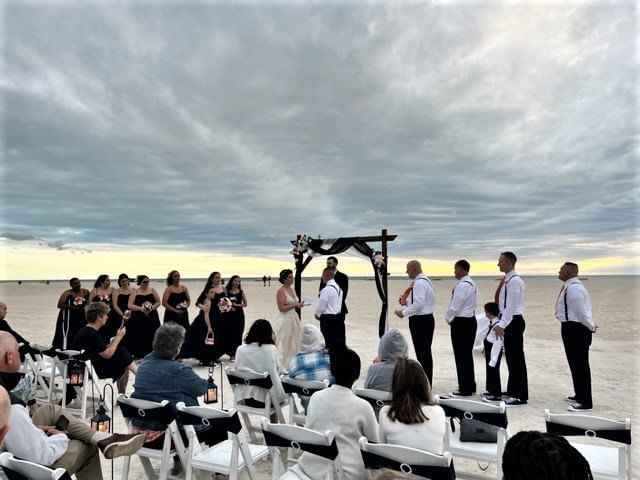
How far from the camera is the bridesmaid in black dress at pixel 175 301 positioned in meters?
9.19

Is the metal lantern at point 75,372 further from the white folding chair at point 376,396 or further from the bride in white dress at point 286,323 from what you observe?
the white folding chair at point 376,396

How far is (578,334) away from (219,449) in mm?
4979

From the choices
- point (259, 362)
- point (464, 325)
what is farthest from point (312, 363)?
point (464, 325)

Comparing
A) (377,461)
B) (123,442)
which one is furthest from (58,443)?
(377,461)

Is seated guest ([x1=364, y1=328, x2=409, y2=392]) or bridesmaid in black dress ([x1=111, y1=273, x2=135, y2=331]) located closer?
seated guest ([x1=364, y1=328, x2=409, y2=392])

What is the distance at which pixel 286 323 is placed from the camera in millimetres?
8500

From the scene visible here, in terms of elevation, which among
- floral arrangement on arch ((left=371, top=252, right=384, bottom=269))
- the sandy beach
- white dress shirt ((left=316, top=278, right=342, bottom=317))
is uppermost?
floral arrangement on arch ((left=371, top=252, right=384, bottom=269))

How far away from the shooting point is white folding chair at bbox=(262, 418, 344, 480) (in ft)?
8.61

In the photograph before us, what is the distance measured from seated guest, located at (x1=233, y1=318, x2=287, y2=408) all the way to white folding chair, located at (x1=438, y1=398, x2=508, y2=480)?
5.81 ft

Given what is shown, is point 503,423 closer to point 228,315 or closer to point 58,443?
point 58,443

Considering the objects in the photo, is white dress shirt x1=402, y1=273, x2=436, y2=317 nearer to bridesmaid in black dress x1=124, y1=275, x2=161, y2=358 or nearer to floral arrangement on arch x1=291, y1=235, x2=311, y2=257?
floral arrangement on arch x1=291, y1=235, x2=311, y2=257

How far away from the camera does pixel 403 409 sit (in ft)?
9.50

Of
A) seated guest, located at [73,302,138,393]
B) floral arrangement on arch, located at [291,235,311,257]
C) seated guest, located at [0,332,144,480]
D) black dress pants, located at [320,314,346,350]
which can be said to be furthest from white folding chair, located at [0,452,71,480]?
floral arrangement on arch, located at [291,235,311,257]

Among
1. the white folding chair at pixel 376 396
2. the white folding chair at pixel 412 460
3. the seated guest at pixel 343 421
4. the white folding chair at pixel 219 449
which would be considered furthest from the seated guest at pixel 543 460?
the white folding chair at pixel 376 396
